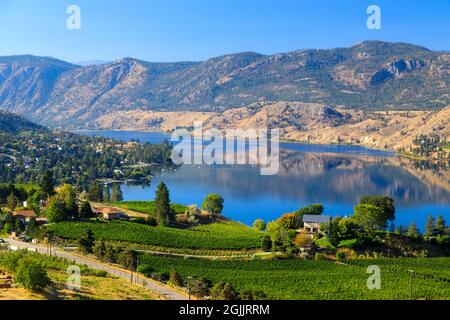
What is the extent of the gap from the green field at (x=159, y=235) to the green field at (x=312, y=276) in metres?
2.98

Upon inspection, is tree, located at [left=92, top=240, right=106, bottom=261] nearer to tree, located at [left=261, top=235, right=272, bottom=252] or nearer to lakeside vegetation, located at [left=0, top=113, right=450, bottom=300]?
lakeside vegetation, located at [left=0, top=113, right=450, bottom=300]

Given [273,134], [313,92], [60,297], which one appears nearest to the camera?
[60,297]

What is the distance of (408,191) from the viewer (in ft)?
172

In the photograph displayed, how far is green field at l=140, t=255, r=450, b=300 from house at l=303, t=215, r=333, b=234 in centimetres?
499

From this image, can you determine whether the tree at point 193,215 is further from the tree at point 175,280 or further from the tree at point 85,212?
the tree at point 175,280

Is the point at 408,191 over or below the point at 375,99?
below

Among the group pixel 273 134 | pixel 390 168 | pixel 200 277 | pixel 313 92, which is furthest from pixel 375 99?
pixel 200 277

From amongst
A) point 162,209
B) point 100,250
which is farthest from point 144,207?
point 100,250

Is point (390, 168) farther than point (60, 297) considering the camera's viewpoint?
Yes

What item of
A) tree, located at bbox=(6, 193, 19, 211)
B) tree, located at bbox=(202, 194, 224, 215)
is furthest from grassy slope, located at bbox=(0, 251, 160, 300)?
tree, located at bbox=(202, 194, 224, 215)

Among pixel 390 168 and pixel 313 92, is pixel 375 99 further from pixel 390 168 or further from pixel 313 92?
pixel 390 168

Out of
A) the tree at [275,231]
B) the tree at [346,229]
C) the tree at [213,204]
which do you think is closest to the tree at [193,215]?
the tree at [213,204]
